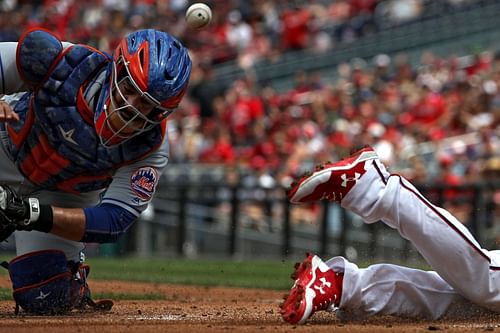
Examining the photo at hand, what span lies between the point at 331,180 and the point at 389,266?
2.67ft

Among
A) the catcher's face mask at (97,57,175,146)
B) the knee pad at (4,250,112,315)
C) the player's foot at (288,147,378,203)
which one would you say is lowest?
the knee pad at (4,250,112,315)

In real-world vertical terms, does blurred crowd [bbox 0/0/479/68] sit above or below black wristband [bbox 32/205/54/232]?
above

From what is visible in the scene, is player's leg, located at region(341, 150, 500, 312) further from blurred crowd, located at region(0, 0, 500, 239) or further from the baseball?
blurred crowd, located at region(0, 0, 500, 239)

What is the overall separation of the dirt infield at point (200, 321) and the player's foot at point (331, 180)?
68cm

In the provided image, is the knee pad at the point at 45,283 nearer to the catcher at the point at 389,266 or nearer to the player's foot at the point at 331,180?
the catcher at the point at 389,266

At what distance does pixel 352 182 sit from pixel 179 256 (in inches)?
432


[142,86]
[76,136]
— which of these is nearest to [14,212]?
[76,136]

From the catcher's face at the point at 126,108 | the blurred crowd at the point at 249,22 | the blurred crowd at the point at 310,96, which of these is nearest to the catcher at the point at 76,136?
the catcher's face at the point at 126,108

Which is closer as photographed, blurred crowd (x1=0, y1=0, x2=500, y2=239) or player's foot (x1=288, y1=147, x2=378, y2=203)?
player's foot (x1=288, y1=147, x2=378, y2=203)

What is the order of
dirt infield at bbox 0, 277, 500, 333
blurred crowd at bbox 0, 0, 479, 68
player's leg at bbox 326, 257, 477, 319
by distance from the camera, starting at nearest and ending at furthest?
1. dirt infield at bbox 0, 277, 500, 333
2. player's leg at bbox 326, 257, 477, 319
3. blurred crowd at bbox 0, 0, 479, 68

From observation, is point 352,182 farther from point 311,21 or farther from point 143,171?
point 311,21

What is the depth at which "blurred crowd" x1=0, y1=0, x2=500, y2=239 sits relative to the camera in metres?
14.8

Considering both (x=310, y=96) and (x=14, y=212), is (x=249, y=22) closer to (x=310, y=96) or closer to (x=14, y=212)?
(x=310, y=96)

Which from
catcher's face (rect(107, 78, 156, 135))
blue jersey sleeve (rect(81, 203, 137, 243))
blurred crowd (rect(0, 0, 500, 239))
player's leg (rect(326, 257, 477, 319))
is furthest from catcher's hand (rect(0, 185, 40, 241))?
blurred crowd (rect(0, 0, 500, 239))
